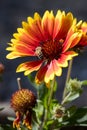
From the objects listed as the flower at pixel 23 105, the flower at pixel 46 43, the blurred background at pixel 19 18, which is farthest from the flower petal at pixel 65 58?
the blurred background at pixel 19 18

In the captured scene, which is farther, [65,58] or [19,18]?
[19,18]

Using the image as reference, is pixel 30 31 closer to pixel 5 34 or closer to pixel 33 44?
pixel 33 44

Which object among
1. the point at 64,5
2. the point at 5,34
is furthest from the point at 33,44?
the point at 64,5

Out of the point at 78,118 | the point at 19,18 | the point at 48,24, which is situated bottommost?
the point at 78,118

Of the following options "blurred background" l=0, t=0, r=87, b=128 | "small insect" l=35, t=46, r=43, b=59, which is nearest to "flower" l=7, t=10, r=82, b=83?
"small insect" l=35, t=46, r=43, b=59

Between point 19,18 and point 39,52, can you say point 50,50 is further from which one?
point 19,18

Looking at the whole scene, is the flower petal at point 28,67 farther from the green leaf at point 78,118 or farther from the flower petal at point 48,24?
the green leaf at point 78,118

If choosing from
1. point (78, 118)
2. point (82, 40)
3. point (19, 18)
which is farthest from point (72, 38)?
point (19, 18)

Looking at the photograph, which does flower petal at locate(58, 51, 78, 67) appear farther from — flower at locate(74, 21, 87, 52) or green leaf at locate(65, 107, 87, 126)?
green leaf at locate(65, 107, 87, 126)
